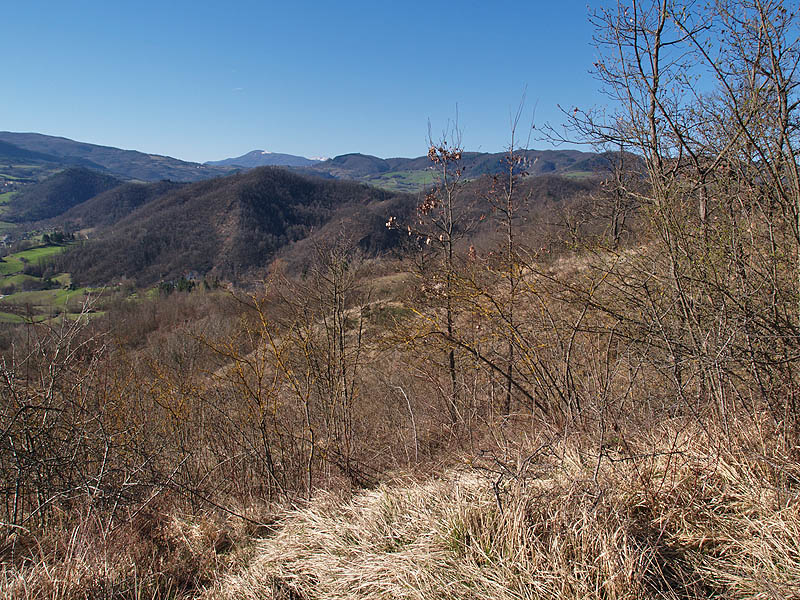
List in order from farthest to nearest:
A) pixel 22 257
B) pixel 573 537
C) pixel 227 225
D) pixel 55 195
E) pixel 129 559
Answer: pixel 55 195 → pixel 227 225 → pixel 22 257 → pixel 129 559 → pixel 573 537

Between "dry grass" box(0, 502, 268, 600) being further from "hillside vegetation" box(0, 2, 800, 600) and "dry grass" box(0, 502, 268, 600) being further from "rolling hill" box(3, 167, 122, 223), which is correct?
"rolling hill" box(3, 167, 122, 223)

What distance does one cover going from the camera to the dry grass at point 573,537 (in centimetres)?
202

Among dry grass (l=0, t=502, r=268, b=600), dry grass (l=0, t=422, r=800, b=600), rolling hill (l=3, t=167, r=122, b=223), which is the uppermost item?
rolling hill (l=3, t=167, r=122, b=223)

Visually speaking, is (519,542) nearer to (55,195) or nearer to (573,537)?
(573,537)

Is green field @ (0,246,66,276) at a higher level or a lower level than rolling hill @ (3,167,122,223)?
lower

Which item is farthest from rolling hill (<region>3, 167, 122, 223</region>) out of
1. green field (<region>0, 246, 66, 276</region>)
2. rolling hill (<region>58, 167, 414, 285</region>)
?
green field (<region>0, 246, 66, 276</region>)

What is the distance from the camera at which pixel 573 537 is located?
2174 millimetres

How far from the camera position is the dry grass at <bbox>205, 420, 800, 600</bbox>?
6.63ft

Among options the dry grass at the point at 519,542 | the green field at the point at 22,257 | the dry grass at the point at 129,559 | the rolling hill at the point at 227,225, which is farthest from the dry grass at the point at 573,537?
the green field at the point at 22,257

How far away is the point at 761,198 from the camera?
371 centimetres

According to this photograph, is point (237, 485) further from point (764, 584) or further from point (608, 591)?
point (764, 584)

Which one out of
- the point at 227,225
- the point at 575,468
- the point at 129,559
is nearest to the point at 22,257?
the point at 227,225

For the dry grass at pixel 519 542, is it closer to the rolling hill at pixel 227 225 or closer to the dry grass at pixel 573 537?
the dry grass at pixel 573 537

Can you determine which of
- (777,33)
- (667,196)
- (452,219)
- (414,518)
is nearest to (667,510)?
(414,518)
